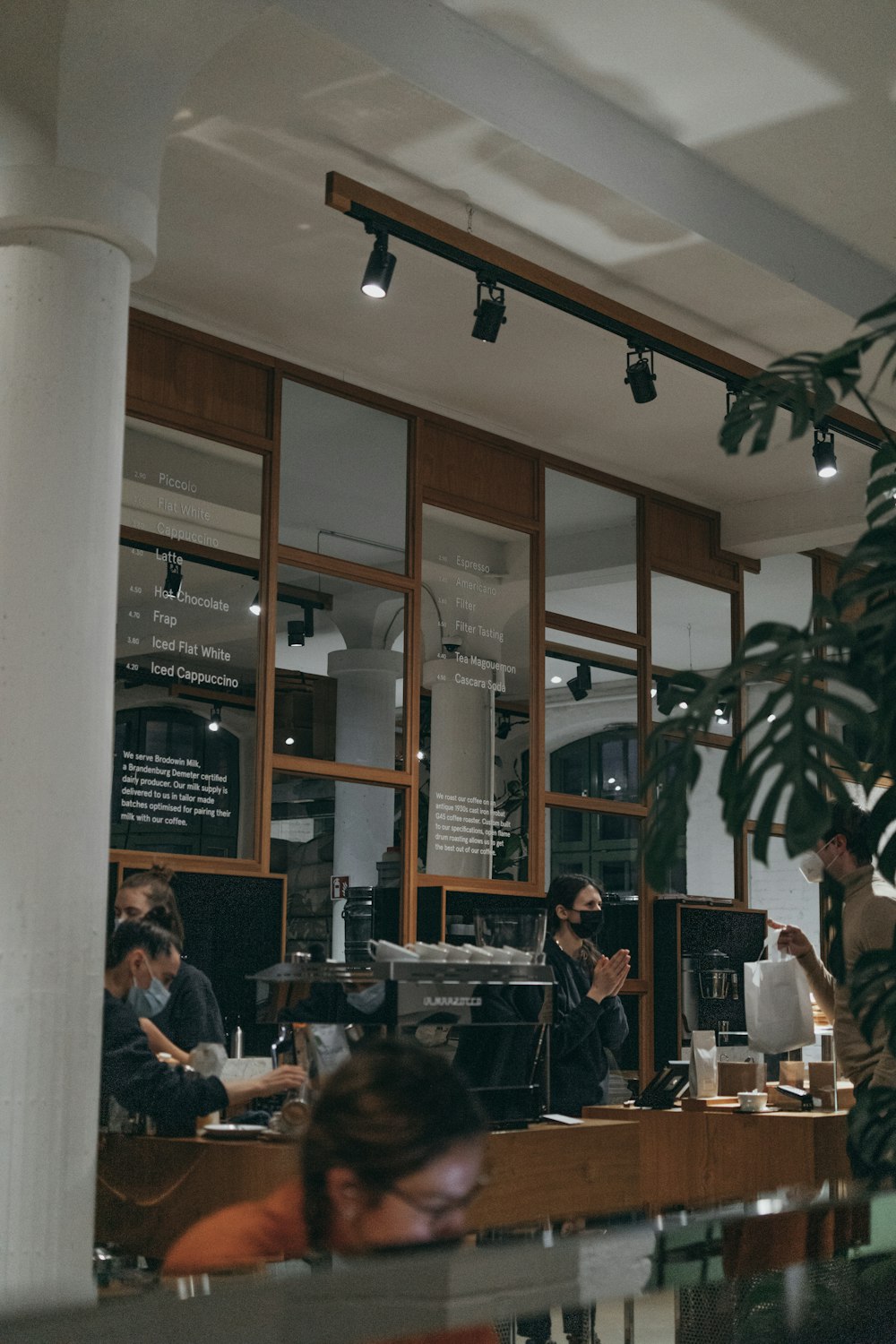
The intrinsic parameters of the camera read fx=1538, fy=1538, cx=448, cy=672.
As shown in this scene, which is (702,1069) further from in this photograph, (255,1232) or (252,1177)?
(255,1232)

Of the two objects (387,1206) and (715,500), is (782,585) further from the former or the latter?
(387,1206)

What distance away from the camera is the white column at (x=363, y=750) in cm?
637

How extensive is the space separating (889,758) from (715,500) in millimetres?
6999

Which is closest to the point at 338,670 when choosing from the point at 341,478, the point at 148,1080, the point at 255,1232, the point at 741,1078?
the point at 341,478

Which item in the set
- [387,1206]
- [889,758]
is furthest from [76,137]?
[387,1206]

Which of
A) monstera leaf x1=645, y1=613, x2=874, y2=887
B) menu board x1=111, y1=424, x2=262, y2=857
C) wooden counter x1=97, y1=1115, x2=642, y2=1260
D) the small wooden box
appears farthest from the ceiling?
monstera leaf x1=645, y1=613, x2=874, y2=887

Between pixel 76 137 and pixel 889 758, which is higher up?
pixel 76 137

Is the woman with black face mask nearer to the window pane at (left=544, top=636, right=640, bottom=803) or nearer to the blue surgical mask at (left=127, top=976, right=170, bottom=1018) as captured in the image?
the blue surgical mask at (left=127, top=976, right=170, bottom=1018)

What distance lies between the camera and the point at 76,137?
141 inches

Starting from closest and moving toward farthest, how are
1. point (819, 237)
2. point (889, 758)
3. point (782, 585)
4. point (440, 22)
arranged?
point (889, 758) → point (440, 22) → point (819, 237) → point (782, 585)

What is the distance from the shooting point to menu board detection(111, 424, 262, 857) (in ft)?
18.5

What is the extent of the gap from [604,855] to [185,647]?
9.29 feet

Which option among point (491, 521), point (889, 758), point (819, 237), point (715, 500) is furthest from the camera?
point (715, 500)

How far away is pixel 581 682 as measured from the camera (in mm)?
7598
